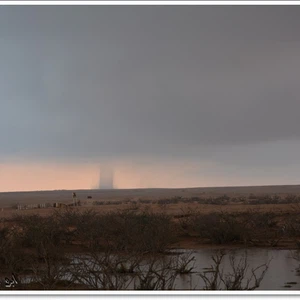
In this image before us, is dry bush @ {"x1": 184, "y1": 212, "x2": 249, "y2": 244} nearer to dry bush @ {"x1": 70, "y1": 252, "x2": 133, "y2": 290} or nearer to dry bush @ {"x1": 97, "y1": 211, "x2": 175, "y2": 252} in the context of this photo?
dry bush @ {"x1": 97, "y1": 211, "x2": 175, "y2": 252}

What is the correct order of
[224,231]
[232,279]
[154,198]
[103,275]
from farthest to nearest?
[154,198], [224,231], [232,279], [103,275]

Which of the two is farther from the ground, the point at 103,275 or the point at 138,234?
the point at 138,234

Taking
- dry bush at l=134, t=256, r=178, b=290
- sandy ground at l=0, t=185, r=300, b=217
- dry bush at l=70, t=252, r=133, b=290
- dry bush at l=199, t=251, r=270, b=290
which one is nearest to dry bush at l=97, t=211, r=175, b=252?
dry bush at l=134, t=256, r=178, b=290

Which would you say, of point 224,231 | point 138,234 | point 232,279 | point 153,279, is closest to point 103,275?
point 153,279

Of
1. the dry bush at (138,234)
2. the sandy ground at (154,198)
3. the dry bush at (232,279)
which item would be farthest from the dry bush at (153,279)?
the sandy ground at (154,198)

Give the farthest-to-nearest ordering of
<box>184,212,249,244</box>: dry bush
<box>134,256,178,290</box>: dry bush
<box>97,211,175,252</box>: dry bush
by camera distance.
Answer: <box>184,212,249,244</box>: dry bush < <box>97,211,175,252</box>: dry bush < <box>134,256,178,290</box>: dry bush

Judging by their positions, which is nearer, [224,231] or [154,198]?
[224,231]

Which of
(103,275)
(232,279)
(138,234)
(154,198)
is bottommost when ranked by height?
(232,279)

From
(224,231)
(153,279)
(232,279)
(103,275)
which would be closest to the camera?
(103,275)

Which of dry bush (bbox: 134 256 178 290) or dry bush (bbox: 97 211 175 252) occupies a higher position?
dry bush (bbox: 97 211 175 252)

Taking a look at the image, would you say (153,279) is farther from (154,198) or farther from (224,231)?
(154,198)

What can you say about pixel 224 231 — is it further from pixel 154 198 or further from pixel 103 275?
pixel 154 198

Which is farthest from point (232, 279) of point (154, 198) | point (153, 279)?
point (154, 198)
